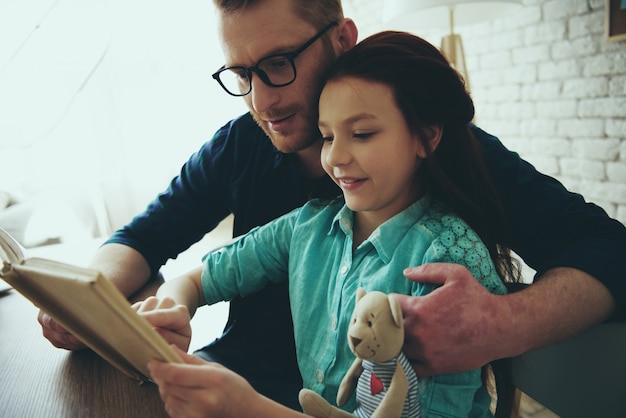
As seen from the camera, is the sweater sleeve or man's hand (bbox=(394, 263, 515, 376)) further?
the sweater sleeve

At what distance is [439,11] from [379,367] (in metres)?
2.00

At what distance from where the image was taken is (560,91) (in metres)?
2.22

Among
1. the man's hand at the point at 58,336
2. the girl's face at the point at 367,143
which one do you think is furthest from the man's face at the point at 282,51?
the man's hand at the point at 58,336

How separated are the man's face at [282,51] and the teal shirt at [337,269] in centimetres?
21

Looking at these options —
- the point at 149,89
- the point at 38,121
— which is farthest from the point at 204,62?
the point at 38,121

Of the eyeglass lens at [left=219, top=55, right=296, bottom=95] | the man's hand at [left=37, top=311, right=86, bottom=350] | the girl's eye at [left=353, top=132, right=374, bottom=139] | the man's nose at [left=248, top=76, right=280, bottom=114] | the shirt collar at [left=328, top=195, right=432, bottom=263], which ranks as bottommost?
the man's hand at [left=37, top=311, right=86, bottom=350]

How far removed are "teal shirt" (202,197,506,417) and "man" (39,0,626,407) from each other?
0.05 meters

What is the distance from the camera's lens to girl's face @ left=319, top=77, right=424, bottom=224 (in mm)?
768

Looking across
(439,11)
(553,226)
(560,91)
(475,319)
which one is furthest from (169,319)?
(560,91)

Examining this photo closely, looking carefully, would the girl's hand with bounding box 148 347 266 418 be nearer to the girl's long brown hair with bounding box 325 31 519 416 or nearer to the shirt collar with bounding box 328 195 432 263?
the shirt collar with bounding box 328 195 432 263

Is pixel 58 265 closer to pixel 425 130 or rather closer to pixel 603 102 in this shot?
pixel 425 130

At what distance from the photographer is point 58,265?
45 centimetres

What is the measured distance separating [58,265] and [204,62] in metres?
3.81

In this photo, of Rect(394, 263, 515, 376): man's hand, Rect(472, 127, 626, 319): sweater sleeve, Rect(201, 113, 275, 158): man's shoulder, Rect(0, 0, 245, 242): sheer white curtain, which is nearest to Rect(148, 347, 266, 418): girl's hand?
Rect(394, 263, 515, 376): man's hand
